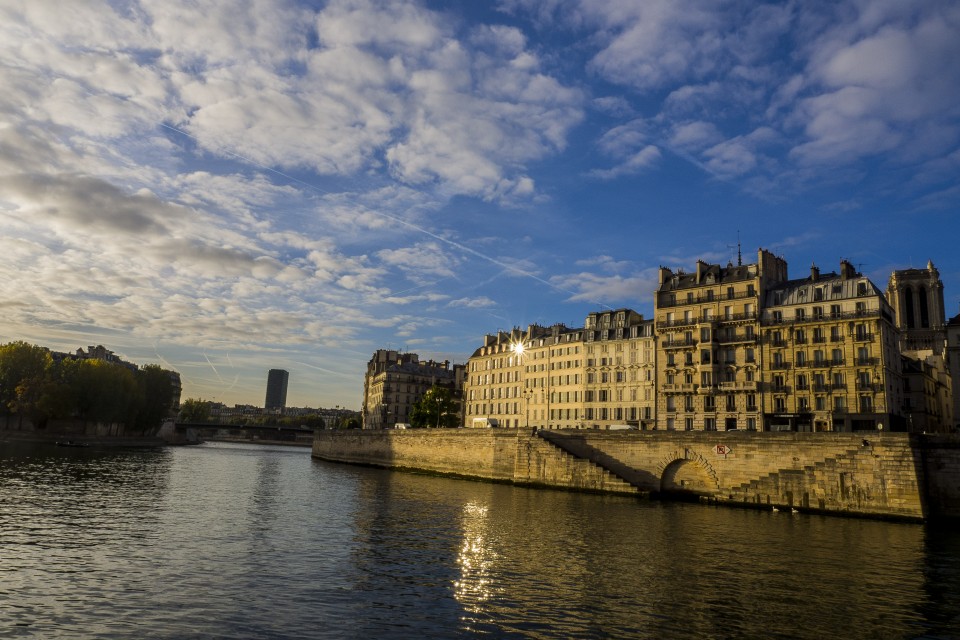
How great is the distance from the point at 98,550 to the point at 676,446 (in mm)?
47241

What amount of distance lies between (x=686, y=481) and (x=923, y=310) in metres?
91.7

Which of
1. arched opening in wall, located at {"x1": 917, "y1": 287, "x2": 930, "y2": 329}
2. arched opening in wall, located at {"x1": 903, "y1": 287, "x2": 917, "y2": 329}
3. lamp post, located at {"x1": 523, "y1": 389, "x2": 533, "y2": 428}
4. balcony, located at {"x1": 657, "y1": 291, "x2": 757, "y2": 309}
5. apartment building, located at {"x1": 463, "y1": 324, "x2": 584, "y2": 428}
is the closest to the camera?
balcony, located at {"x1": 657, "y1": 291, "x2": 757, "y2": 309}

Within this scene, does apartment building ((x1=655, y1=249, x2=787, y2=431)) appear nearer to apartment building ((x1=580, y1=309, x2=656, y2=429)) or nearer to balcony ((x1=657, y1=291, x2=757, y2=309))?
balcony ((x1=657, y1=291, x2=757, y2=309))

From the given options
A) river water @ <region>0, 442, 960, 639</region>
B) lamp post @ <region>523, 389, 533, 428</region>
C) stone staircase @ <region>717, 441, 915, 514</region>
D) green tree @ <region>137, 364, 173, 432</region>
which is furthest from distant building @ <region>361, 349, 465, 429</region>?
river water @ <region>0, 442, 960, 639</region>

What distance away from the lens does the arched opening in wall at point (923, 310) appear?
122 metres

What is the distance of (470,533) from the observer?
37.1 m

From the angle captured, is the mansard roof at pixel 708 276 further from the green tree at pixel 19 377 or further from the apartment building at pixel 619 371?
the green tree at pixel 19 377

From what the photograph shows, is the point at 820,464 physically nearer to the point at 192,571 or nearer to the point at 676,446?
the point at 676,446

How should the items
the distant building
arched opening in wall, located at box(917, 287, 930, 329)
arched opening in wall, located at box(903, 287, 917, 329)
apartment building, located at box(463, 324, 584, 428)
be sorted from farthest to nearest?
the distant building → arched opening in wall, located at box(903, 287, 917, 329) → arched opening in wall, located at box(917, 287, 930, 329) → apartment building, located at box(463, 324, 584, 428)

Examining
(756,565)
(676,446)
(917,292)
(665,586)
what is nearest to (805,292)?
(676,446)

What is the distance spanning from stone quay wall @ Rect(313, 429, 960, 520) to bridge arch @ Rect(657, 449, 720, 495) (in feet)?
0.30

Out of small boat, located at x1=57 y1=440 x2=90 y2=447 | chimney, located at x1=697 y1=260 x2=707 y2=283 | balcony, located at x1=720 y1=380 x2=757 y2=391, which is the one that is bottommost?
small boat, located at x1=57 y1=440 x2=90 y2=447

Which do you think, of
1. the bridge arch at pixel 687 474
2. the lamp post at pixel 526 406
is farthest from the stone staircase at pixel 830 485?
Result: the lamp post at pixel 526 406

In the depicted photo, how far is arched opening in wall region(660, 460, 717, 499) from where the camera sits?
58.5 m
